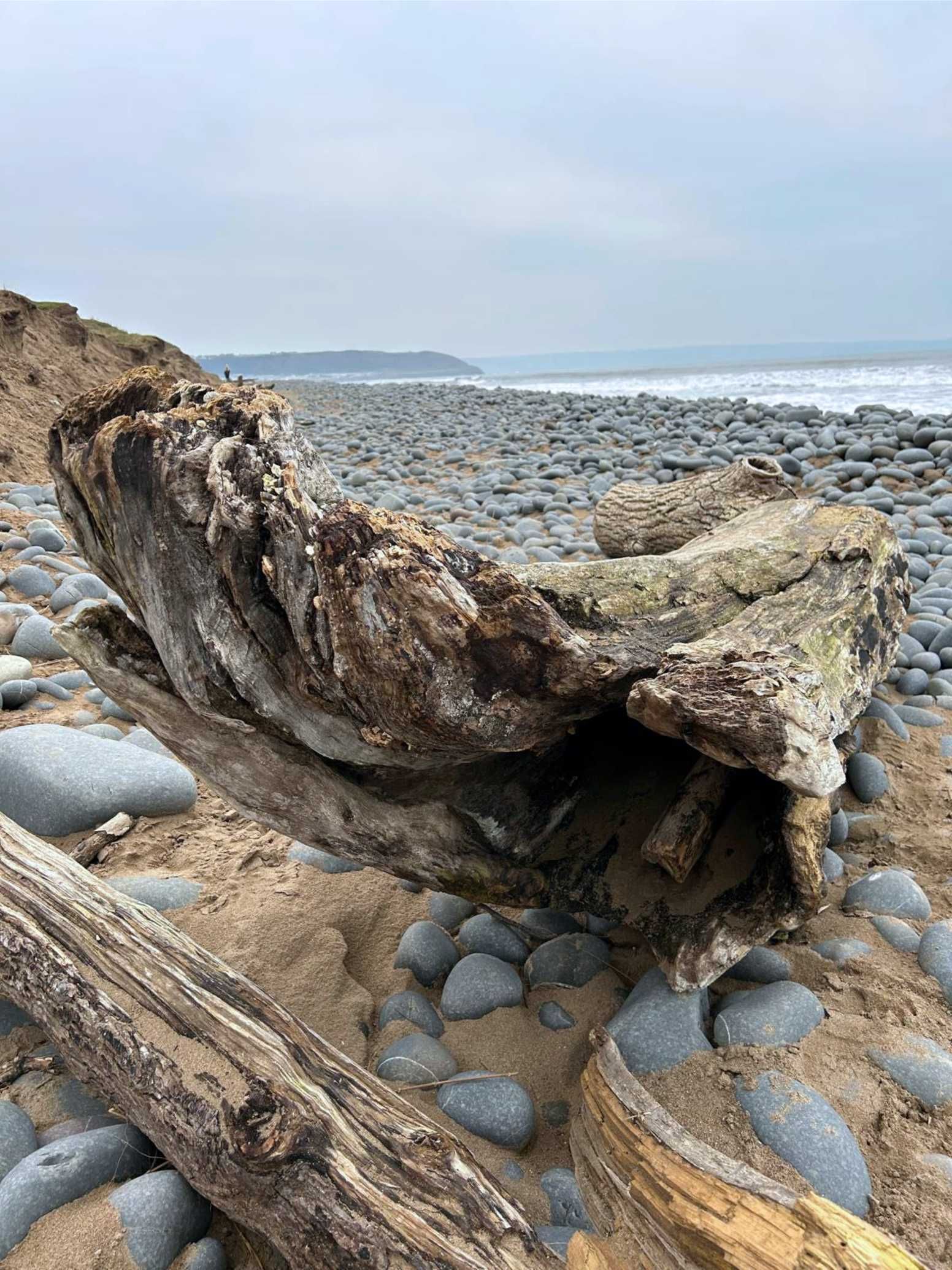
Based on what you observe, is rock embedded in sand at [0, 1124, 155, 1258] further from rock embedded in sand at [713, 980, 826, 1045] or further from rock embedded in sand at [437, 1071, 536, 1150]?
rock embedded in sand at [713, 980, 826, 1045]

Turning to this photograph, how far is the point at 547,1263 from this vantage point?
1.36 m

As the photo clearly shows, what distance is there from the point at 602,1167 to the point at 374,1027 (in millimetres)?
742

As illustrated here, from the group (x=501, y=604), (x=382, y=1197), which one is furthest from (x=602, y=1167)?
(x=501, y=604)

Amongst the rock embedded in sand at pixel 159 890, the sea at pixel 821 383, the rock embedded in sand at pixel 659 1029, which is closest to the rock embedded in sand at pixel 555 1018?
the rock embedded in sand at pixel 659 1029

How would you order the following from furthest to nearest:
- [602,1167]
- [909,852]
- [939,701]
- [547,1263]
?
1. [939,701]
2. [909,852]
3. [602,1167]
4. [547,1263]

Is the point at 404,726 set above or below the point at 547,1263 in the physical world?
above

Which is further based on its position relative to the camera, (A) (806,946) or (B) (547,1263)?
(A) (806,946)

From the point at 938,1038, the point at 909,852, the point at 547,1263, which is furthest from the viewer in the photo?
the point at 909,852

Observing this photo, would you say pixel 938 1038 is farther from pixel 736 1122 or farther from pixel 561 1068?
pixel 561 1068

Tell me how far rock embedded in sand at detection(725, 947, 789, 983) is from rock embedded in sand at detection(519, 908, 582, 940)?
0.47 m

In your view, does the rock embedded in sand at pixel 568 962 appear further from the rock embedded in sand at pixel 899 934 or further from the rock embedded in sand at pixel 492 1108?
the rock embedded in sand at pixel 899 934

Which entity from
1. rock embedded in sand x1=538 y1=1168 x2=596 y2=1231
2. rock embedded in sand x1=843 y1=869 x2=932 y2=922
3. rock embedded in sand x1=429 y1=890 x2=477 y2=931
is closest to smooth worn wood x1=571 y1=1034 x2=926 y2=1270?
rock embedded in sand x1=538 y1=1168 x2=596 y2=1231

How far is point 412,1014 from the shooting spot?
2.15 m

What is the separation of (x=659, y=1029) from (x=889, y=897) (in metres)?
0.95
